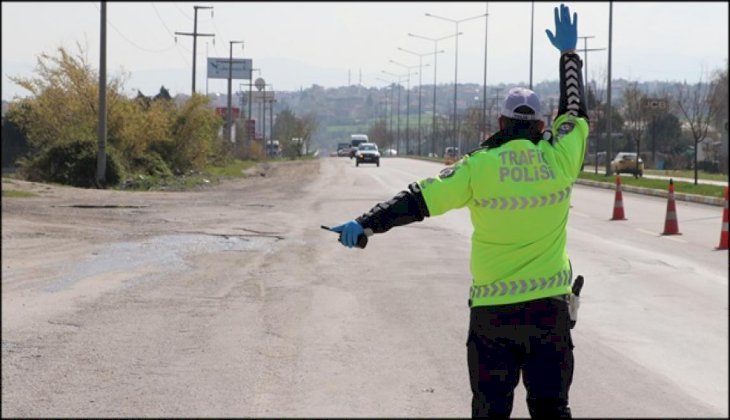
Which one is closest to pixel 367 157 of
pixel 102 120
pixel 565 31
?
pixel 102 120

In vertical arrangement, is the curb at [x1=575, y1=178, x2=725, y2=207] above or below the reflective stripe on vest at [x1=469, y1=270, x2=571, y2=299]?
below

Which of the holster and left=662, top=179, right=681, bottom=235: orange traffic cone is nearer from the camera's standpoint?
the holster

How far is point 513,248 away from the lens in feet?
14.8

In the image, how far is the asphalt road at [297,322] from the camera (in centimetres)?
673

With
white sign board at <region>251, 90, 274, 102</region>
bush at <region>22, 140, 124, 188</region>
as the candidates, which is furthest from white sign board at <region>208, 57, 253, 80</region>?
bush at <region>22, 140, 124, 188</region>

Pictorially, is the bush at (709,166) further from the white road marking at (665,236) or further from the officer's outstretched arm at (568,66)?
the officer's outstretched arm at (568,66)

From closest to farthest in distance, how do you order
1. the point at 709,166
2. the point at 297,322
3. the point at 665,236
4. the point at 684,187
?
the point at 297,322 < the point at 665,236 < the point at 684,187 < the point at 709,166

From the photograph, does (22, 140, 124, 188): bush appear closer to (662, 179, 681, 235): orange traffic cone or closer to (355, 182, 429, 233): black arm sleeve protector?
(662, 179, 681, 235): orange traffic cone

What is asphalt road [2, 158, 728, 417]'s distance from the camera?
265 inches

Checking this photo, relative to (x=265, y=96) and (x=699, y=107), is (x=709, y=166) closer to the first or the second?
(x=699, y=107)

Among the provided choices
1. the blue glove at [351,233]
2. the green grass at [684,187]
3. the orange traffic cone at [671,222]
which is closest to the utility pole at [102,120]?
the orange traffic cone at [671,222]

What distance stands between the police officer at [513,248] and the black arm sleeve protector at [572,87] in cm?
40

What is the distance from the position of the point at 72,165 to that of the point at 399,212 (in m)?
30.2

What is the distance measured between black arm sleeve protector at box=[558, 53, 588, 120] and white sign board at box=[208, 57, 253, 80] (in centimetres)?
10332
